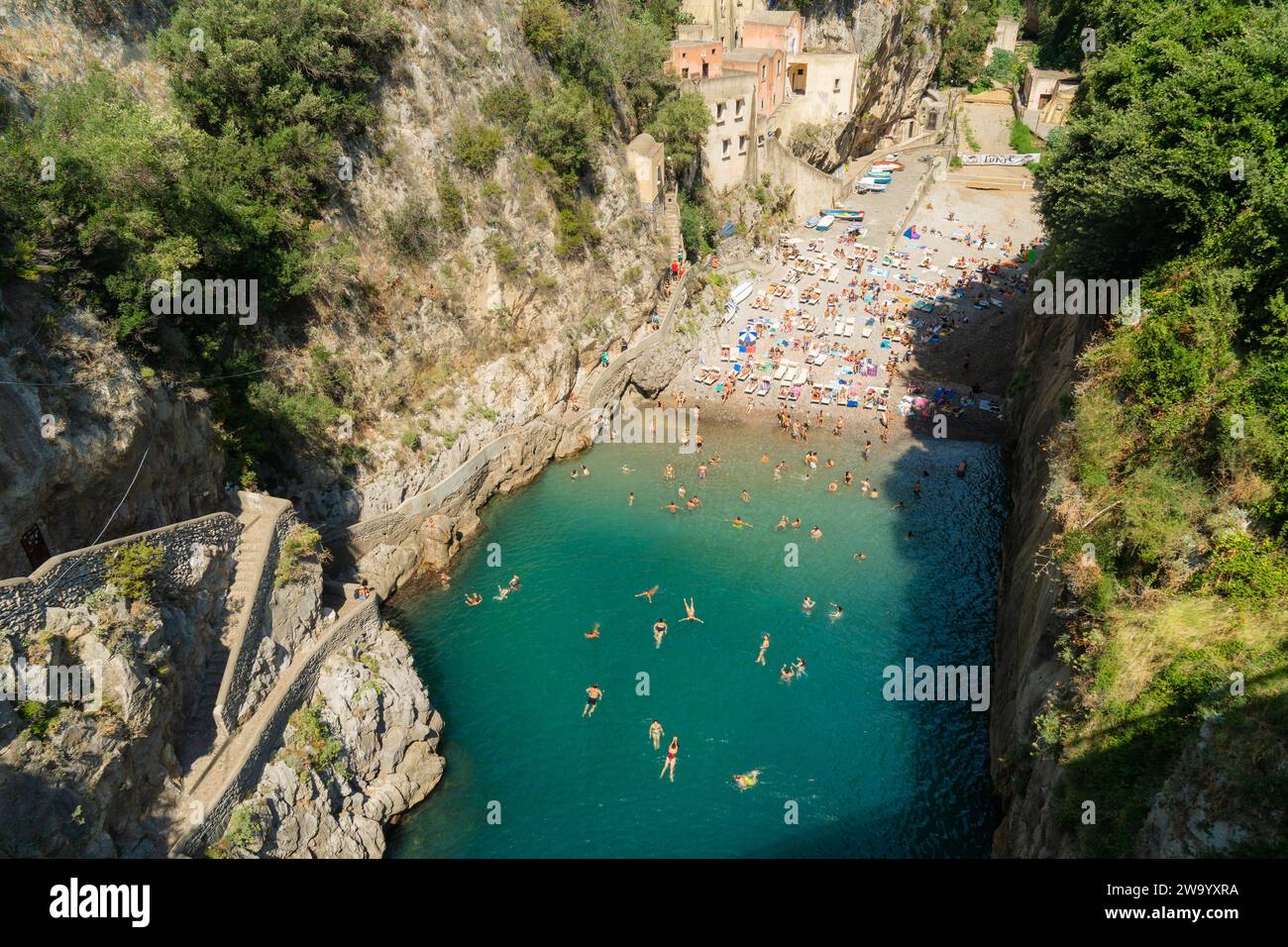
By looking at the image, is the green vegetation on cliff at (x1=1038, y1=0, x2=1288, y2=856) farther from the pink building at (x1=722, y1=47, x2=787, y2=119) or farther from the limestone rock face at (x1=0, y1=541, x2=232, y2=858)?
the pink building at (x1=722, y1=47, x2=787, y2=119)

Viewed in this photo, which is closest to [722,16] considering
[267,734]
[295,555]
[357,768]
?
[295,555]

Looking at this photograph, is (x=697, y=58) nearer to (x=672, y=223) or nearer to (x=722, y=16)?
(x=722, y=16)

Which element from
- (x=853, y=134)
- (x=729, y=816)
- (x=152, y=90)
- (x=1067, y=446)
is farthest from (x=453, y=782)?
(x=853, y=134)

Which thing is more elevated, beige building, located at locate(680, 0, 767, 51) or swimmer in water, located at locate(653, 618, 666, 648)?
beige building, located at locate(680, 0, 767, 51)

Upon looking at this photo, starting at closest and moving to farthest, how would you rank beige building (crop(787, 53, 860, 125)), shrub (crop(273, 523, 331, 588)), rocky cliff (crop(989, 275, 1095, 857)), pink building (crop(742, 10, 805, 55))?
1. rocky cliff (crop(989, 275, 1095, 857))
2. shrub (crop(273, 523, 331, 588))
3. pink building (crop(742, 10, 805, 55))
4. beige building (crop(787, 53, 860, 125))

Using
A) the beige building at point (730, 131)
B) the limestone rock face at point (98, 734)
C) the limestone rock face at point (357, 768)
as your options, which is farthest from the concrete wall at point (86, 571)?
the beige building at point (730, 131)

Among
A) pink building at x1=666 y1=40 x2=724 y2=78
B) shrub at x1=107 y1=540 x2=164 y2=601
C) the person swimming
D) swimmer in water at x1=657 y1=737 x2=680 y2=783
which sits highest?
pink building at x1=666 y1=40 x2=724 y2=78

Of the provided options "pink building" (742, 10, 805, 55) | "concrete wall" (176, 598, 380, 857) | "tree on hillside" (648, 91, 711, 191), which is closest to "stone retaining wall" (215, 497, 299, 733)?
"concrete wall" (176, 598, 380, 857)

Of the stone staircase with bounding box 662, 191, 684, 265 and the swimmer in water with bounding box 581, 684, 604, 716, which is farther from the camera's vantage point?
the stone staircase with bounding box 662, 191, 684, 265

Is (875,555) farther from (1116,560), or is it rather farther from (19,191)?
(19,191)

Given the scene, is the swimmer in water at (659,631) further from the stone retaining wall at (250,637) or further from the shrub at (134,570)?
the shrub at (134,570)
